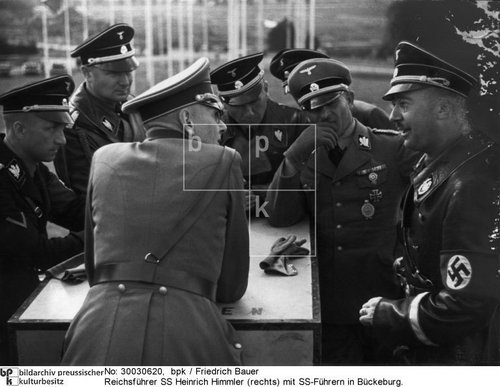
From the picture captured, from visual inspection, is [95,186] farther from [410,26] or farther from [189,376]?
[410,26]

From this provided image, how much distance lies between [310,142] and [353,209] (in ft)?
1.16

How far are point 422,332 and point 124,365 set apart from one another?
98 centimetres

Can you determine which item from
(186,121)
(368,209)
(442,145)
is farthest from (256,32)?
(442,145)

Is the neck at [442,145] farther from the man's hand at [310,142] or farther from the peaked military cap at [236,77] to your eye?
the peaked military cap at [236,77]

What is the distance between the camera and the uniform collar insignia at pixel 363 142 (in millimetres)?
3273

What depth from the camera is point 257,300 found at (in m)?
2.56

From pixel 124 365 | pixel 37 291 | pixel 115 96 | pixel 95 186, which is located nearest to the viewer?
pixel 124 365

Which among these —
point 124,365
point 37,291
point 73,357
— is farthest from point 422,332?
point 37,291

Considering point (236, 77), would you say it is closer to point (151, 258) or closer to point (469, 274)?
point (151, 258)

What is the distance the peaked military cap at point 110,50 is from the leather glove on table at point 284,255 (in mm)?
1395

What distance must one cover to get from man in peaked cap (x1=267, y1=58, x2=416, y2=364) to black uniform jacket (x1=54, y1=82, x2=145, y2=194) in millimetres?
899

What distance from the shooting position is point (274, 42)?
392 centimetres

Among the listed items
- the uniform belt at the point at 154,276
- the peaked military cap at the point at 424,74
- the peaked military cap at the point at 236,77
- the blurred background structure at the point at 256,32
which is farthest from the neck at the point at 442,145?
the peaked military cap at the point at 236,77

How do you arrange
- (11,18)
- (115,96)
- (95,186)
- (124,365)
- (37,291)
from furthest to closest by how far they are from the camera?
(115,96)
(11,18)
(37,291)
(95,186)
(124,365)
